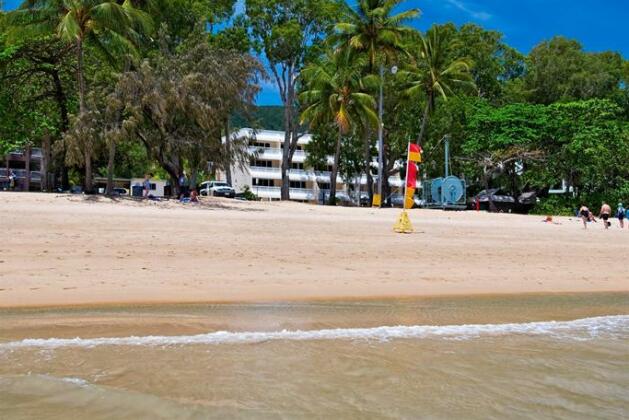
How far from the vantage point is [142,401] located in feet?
13.4

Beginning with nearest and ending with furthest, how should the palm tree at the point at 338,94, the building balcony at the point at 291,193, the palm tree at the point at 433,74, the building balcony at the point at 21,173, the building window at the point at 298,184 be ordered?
1. the palm tree at the point at 338,94
2. the palm tree at the point at 433,74
3. the building balcony at the point at 291,193
4. the building window at the point at 298,184
5. the building balcony at the point at 21,173

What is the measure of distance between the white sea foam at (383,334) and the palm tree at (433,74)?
30.8 meters

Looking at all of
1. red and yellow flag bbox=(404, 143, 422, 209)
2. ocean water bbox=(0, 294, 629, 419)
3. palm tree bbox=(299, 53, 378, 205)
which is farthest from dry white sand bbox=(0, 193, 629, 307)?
palm tree bbox=(299, 53, 378, 205)

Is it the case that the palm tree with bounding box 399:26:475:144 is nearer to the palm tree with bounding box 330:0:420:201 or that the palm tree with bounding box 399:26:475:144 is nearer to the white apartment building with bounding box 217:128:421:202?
the palm tree with bounding box 330:0:420:201

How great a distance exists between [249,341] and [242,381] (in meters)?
1.41

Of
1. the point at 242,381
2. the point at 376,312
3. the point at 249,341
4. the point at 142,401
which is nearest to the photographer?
the point at 142,401

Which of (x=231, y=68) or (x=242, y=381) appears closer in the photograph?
(x=242, y=381)

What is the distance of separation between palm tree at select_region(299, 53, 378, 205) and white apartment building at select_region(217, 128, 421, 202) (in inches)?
869

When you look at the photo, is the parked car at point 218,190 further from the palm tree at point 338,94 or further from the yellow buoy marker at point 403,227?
the yellow buoy marker at point 403,227

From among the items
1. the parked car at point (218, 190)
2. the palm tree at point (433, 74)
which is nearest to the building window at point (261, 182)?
the parked car at point (218, 190)

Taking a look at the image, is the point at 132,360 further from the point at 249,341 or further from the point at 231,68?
the point at 231,68

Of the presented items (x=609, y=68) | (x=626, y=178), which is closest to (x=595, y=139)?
(x=626, y=178)

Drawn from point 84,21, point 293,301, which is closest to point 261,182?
point 84,21

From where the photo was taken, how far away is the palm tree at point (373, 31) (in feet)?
115
